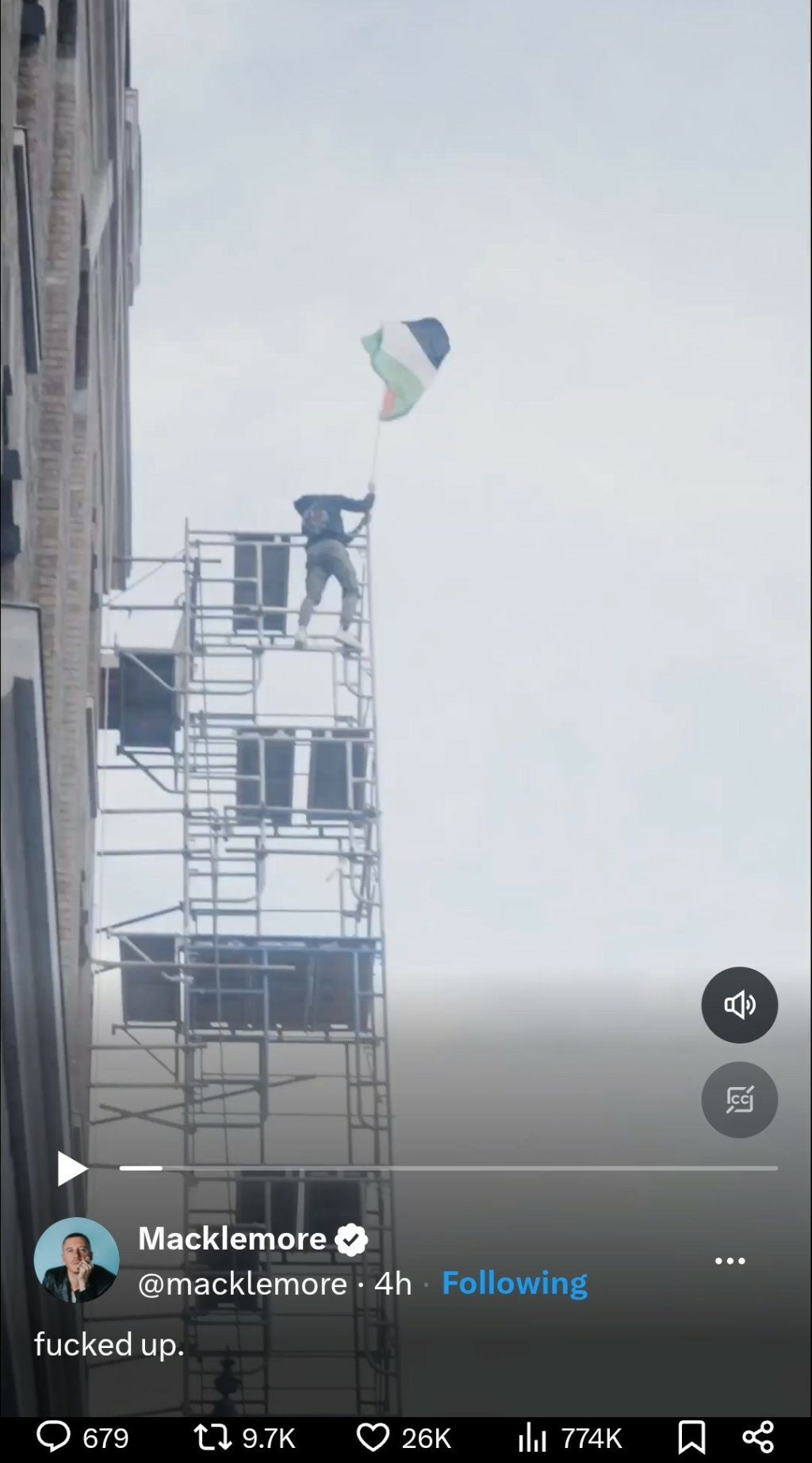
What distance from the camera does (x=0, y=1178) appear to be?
6883 mm

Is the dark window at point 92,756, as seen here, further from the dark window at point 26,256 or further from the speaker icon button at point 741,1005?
the speaker icon button at point 741,1005

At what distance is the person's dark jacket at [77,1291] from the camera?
6.36 m

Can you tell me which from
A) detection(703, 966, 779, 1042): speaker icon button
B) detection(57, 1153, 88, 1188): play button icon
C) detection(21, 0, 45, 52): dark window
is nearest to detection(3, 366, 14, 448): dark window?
detection(21, 0, 45, 52): dark window

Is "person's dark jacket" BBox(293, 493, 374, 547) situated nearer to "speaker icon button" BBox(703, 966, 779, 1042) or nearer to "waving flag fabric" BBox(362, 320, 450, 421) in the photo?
"waving flag fabric" BBox(362, 320, 450, 421)

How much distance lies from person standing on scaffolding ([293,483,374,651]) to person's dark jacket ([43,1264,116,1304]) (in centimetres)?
877

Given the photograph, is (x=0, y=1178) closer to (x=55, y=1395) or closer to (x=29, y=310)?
(x=55, y=1395)

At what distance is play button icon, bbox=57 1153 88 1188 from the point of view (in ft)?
24.2

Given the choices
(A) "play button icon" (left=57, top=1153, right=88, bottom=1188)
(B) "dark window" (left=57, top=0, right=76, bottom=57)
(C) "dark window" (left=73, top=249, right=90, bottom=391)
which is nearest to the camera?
(A) "play button icon" (left=57, top=1153, right=88, bottom=1188)
